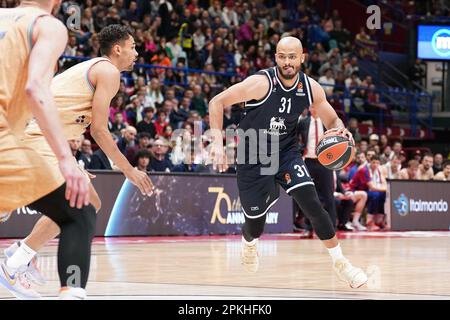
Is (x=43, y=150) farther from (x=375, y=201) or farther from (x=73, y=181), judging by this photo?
(x=375, y=201)

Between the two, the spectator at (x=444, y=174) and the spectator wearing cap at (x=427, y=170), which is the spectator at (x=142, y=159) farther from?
the spectator at (x=444, y=174)

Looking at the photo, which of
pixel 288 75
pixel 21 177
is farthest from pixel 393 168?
pixel 21 177

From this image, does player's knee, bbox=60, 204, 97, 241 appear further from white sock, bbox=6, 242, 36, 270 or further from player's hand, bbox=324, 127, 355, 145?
player's hand, bbox=324, 127, 355, 145

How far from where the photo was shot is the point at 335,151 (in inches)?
306

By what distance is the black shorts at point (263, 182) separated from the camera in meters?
7.70

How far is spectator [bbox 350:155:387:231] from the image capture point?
18.6 metres

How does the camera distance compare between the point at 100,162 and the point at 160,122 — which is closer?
the point at 100,162

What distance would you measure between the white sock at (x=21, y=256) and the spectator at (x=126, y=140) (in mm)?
8776

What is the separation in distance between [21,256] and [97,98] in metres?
1.34

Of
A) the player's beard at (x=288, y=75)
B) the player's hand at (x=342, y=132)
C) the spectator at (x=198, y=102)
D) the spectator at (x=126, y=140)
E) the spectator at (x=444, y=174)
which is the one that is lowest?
the spectator at (x=444, y=174)

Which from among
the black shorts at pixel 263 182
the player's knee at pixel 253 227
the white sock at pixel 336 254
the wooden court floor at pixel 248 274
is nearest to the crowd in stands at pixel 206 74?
the wooden court floor at pixel 248 274

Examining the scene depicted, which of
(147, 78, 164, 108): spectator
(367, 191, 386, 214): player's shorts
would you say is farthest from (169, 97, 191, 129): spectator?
(367, 191, 386, 214): player's shorts

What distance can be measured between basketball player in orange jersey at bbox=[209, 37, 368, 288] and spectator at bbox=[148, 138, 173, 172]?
23.9 feet

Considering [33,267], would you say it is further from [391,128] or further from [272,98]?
[391,128]
